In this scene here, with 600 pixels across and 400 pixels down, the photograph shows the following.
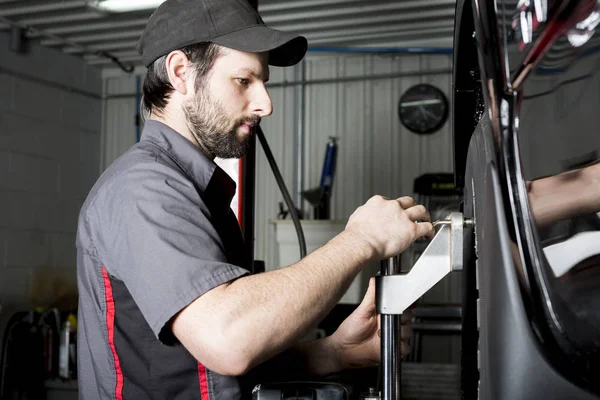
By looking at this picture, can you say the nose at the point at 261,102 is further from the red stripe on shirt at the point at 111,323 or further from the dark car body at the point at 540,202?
the dark car body at the point at 540,202

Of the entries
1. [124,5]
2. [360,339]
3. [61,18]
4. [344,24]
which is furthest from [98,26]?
[360,339]

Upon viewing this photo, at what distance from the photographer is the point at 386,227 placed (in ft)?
3.73

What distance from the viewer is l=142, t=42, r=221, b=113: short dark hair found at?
54.7 inches

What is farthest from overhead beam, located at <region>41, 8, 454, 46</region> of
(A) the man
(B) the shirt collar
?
(B) the shirt collar

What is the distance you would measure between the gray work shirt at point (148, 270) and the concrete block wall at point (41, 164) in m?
4.43

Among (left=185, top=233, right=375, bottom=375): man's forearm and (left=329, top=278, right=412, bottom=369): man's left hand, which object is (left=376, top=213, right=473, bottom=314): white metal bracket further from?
(left=329, top=278, right=412, bottom=369): man's left hand

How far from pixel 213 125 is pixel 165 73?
16 cm

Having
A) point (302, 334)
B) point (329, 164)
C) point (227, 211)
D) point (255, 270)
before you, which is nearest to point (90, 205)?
point (227, 211)

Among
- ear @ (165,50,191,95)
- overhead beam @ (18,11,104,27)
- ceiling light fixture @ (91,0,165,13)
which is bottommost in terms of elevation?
ear @ (165,50,191,95)

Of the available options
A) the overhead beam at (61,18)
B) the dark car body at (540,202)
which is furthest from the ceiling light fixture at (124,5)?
the dark car body at (540,202)

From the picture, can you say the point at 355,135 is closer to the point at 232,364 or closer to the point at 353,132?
the point at 353,132

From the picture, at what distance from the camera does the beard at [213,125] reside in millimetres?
1412

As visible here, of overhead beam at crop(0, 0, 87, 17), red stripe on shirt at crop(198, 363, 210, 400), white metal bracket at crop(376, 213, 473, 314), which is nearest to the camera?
white metal bracket at crop(376, 213, 473, 314)

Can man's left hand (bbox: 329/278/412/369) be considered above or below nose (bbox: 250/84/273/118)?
below
